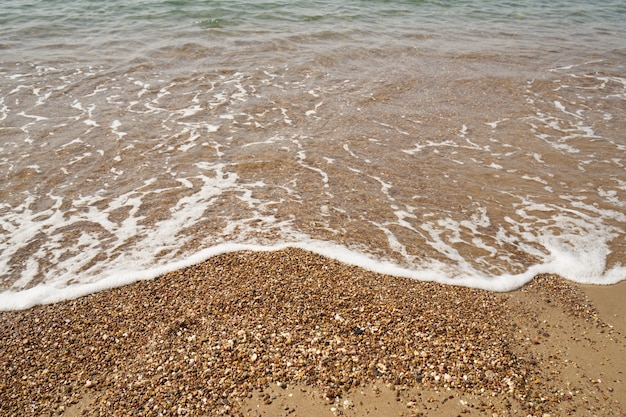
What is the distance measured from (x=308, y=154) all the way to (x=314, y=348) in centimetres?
404

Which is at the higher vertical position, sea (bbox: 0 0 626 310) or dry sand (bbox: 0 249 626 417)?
sea (bbox: 0 0 626 310)

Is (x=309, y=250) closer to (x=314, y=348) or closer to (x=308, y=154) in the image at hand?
(x=314, y=348)

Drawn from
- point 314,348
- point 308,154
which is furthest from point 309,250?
point 308,154

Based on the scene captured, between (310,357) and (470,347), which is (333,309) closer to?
(310,357)

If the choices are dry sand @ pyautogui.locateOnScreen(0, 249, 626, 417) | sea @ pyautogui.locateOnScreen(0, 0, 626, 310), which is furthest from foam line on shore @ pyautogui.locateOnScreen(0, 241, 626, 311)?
dry sand @ pyautogui.locateOnScreen(0, 249, 626, 417)

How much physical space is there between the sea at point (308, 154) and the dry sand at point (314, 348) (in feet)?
1.26

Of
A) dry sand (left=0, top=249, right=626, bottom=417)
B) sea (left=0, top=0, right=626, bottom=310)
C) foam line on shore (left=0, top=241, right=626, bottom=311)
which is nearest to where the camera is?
dry sand (left=0, top=249, right=626, bottom=417)

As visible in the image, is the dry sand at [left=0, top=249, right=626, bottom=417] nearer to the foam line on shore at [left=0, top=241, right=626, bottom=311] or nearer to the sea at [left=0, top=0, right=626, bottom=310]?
the foam line on shore at [left=0, top=241, right=626, bottom=311]

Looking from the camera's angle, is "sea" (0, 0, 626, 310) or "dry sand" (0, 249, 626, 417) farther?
"sea" (0, 0, 626, 310)

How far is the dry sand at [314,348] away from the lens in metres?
3.26

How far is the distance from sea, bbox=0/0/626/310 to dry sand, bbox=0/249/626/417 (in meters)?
0.38

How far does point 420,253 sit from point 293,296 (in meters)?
1.68

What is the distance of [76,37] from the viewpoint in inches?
520

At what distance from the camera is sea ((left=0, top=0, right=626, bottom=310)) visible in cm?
503
